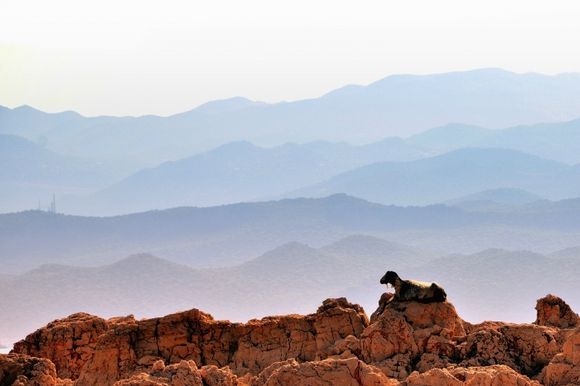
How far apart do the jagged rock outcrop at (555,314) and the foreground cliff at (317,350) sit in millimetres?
22

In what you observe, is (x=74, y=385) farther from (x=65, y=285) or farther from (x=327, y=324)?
(x=65, y=285)

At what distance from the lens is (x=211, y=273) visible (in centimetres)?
17150

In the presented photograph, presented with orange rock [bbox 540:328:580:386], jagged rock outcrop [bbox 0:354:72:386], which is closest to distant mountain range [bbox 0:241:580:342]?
jagged rock outcrop [bbox 0:354:72:386]

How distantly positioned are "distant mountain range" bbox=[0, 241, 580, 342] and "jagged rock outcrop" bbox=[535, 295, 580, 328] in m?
120

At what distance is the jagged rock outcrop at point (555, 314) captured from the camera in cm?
2786

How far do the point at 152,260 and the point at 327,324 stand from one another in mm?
146335

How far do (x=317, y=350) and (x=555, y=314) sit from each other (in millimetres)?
4051

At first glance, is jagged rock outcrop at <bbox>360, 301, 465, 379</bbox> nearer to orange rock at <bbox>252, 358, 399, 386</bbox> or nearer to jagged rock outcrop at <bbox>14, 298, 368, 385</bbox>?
jagged rock outcrop at <bbox>14, 298, 368, 385</bbox>

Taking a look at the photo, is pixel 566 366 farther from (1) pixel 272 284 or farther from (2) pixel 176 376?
(1) pixel 272 284

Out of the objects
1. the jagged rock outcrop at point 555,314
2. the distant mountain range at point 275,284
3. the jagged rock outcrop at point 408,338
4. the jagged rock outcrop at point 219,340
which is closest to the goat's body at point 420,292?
the jagged rock outcrop at point 408,338

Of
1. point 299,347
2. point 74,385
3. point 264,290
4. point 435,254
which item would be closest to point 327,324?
point 299,347

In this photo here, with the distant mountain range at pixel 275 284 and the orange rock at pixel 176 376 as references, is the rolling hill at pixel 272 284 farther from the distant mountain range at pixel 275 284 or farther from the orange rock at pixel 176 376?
the orange rock at pixel 176 376

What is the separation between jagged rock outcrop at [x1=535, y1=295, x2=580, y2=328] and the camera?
27.9 meters

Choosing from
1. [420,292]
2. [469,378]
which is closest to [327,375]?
[469,378]
